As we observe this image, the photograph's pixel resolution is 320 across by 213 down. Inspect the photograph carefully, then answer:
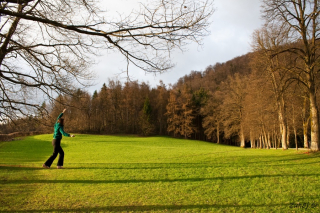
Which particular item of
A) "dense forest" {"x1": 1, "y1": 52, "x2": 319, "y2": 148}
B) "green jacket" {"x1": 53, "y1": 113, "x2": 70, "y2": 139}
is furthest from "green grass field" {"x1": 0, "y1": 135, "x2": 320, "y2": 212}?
"dense forest" {"x1": 1, "y1": 52, "x2": 319, "y2": 148}

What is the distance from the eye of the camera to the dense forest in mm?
13520

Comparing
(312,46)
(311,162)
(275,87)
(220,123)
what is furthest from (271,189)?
(220,123)

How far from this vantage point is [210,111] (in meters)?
46.9

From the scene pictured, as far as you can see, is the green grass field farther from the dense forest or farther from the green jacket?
the dense forest

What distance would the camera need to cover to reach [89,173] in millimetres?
8016

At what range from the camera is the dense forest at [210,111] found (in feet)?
44.4

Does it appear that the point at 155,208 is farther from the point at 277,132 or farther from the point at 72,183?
the point at 277,132

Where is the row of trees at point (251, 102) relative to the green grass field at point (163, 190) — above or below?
above

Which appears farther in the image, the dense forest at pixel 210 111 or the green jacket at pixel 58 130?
the dense forest at pixel 210 111

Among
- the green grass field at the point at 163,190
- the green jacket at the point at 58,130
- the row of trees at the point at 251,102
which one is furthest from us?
the row of trees at the point at 251,102

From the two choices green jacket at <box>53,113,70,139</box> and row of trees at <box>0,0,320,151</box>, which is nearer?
green jacket at <box>53,113,70,139</box>

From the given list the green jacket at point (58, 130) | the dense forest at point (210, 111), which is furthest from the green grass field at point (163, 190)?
the dense forest at point (210, 111)

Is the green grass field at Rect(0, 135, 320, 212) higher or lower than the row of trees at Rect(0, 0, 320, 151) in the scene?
lower

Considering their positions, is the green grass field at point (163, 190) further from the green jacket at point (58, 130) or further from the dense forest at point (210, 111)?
the dense forest at point (210, 111)
